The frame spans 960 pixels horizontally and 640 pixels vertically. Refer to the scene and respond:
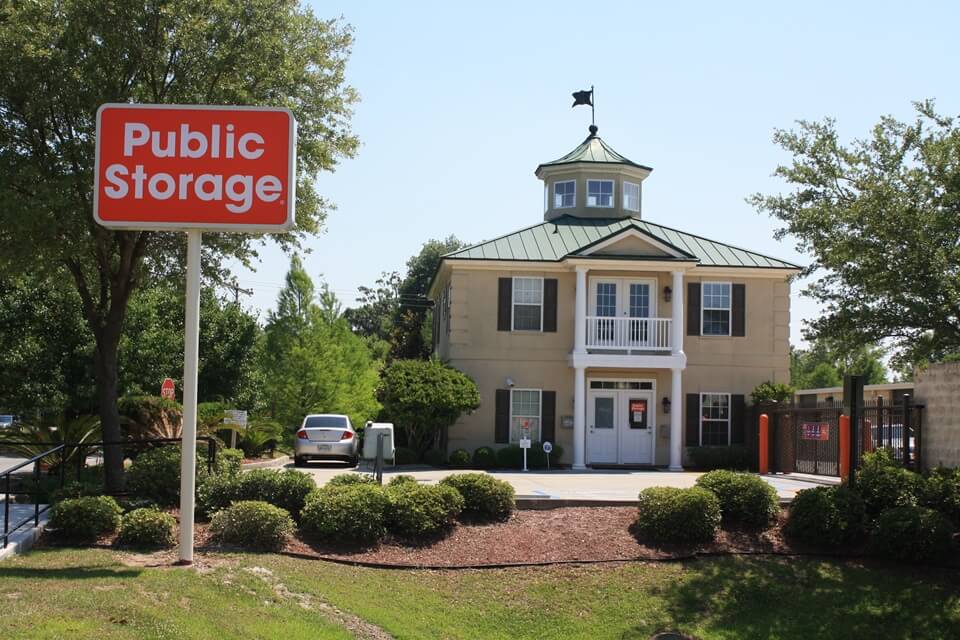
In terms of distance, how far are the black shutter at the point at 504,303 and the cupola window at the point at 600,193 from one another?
205 inches

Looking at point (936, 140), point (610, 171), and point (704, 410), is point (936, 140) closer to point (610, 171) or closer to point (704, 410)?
point (704, 410)

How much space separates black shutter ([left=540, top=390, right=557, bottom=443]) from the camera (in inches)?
1063

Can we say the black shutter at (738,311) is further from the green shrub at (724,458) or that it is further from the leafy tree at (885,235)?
the leafy tree at (885,235)

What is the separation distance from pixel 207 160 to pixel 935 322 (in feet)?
30.5

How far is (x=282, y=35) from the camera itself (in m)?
15.4

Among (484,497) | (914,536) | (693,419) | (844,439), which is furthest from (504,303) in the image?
(914,536)

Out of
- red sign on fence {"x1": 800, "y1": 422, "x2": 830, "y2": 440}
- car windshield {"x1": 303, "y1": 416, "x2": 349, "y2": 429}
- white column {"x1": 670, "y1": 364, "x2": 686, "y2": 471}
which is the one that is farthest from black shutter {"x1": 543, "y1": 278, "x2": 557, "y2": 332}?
red sign on fence {"x1": 800, "y1": 422, "x2": 830, "y2": 440}

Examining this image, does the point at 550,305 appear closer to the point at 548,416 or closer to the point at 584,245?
the point at 584,245

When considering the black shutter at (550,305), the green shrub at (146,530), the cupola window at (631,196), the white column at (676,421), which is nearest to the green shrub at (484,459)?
the black shutter at (550,305)

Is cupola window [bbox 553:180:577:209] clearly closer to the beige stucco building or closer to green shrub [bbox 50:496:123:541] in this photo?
the beige stucco building

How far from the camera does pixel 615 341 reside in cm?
2705

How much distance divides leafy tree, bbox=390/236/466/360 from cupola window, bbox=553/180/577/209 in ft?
65.1

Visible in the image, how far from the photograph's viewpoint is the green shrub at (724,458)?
86.1ft

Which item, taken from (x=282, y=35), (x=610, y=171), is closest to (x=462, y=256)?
(x=610, y=171)
